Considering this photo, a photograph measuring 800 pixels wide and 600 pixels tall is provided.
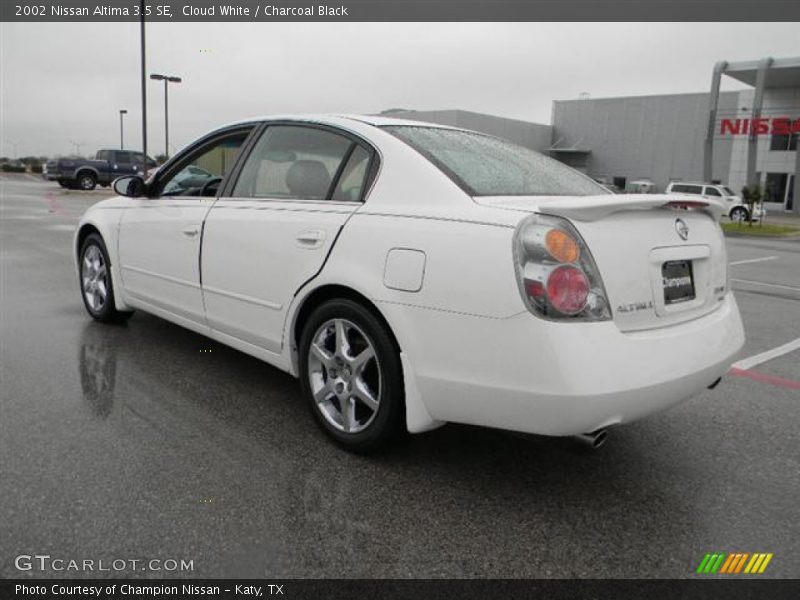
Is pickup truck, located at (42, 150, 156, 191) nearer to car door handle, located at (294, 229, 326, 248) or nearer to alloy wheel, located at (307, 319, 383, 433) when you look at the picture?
car door handle, located at (294, 229, 326, 248)

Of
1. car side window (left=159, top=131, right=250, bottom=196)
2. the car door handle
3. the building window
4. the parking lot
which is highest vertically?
the building window

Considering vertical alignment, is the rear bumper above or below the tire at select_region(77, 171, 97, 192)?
below

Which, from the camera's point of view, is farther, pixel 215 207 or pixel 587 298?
pixel 215 207

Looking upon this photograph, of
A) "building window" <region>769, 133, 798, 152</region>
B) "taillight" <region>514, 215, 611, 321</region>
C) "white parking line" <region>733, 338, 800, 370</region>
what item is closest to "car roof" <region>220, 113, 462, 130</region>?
"taillight" <region>514, 215, 611, 321</region>

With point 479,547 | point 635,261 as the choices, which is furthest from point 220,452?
point 635,261

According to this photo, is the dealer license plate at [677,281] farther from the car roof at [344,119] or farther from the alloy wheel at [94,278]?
the alloy wheel at [94,278]

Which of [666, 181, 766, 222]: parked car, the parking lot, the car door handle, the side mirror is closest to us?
the parking lot

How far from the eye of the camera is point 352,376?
3012 mm

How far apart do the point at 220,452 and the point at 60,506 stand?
2.33 ft

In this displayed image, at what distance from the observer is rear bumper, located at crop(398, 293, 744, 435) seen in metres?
2.35

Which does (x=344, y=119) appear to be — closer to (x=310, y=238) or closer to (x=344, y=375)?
(x=310, y=238)

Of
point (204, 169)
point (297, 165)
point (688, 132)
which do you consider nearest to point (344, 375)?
point (297, 165)

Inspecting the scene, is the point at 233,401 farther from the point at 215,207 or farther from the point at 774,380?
the point at 774,380

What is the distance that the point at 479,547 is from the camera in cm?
239
